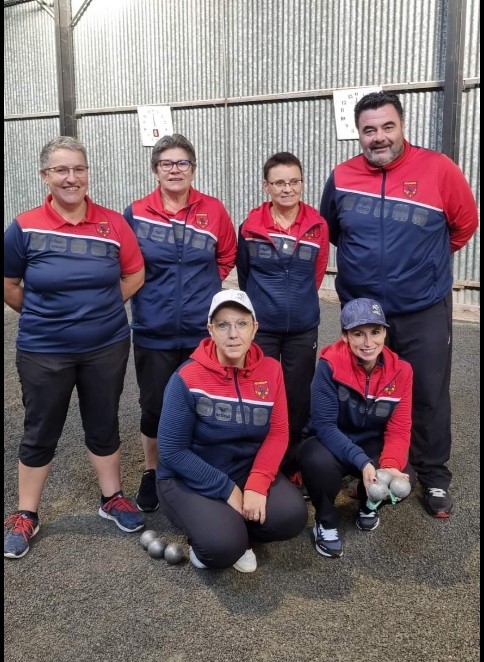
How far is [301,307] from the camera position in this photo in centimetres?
315

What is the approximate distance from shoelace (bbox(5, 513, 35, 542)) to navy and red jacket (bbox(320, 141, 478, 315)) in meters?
1.92

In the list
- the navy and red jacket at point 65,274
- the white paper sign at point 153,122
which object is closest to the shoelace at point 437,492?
the navy and red jacket at point 65,274

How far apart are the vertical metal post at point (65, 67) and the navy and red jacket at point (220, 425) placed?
8495 mm

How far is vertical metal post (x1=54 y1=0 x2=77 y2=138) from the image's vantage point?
980 cm

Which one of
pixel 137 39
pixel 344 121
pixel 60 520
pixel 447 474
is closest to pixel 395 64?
pixel 344 121

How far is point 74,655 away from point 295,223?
82.9 inches

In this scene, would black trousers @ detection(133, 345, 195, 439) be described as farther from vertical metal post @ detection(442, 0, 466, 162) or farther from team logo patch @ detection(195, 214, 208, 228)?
vertical metal post @ detection(442, 0, 466, 162)

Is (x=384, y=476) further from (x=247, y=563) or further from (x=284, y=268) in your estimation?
(x=284, y=268)

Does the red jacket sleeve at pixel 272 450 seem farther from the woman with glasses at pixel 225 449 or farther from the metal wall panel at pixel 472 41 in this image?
the metal wall panel at pixel 472 41

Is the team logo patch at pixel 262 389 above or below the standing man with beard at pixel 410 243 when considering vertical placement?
below

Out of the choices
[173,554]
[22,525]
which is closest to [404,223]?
[173,554]

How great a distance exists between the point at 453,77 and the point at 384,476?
552 cm

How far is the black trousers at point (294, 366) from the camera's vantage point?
320cm

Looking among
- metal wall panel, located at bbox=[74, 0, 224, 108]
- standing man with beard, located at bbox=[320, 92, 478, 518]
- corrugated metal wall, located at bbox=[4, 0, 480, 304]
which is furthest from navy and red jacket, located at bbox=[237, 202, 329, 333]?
metal wall panel, located at bbox=[74, 0, 224, 108]
